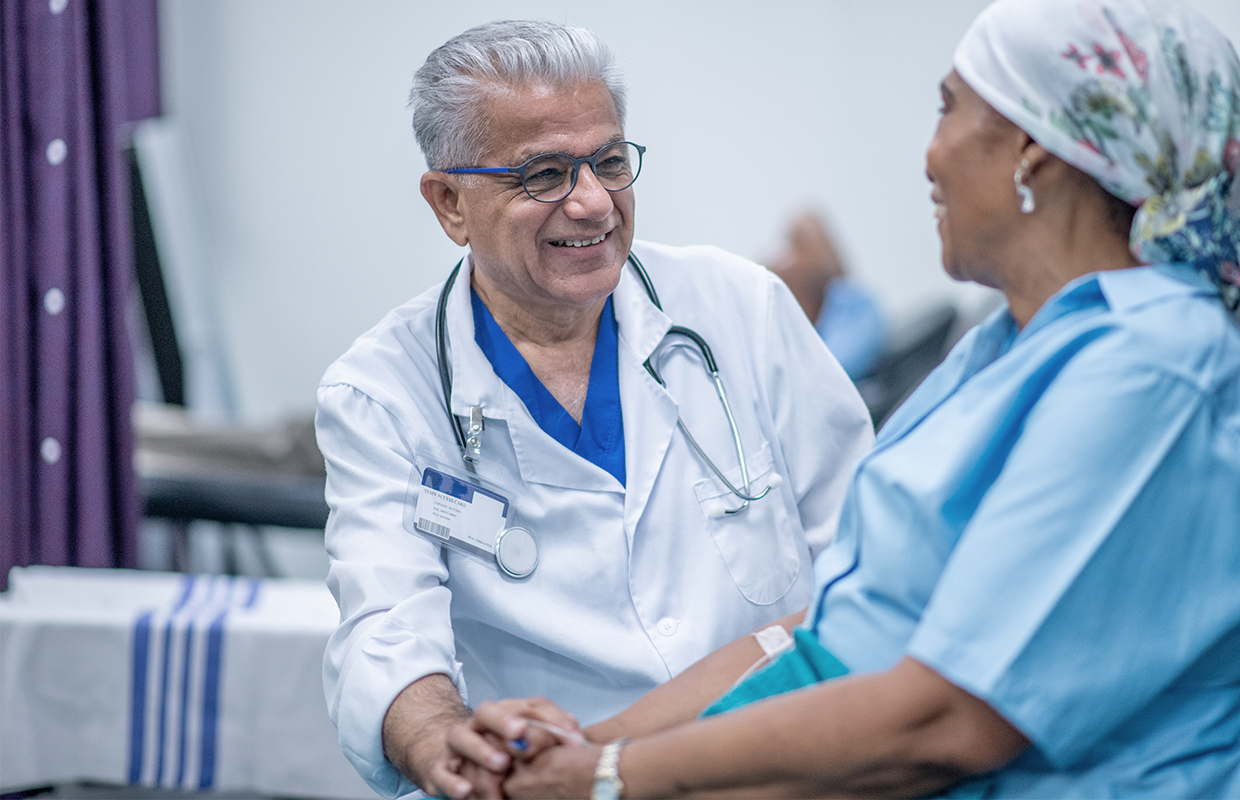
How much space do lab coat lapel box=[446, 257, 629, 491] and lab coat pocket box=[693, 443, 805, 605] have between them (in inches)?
5.9

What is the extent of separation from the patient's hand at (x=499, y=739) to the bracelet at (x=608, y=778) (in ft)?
0.35

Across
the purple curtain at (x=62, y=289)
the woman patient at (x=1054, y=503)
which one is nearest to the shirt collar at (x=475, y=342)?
the woman patient at (x=1054, y=503)

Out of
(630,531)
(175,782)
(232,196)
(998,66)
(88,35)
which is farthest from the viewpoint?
(232,196)

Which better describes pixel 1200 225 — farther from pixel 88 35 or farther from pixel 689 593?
pixel 88 35

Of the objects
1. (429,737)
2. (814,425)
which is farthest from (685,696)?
(814,425)

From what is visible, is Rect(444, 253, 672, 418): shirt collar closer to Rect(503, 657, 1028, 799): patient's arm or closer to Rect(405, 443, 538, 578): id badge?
Rect(405, 443, 538, 578): id badge

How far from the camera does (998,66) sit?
983 mm

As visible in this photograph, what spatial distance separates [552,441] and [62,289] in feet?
4.52

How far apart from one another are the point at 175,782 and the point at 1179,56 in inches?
82.1

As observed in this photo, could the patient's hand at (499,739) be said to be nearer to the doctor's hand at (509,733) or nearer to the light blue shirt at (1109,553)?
the doctor's hand at (509,733)

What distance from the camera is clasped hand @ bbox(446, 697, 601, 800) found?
3.55 feet

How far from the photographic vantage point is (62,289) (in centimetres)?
225

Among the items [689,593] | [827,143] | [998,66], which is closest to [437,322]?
[689,593]

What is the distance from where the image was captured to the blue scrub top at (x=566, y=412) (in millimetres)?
1518
